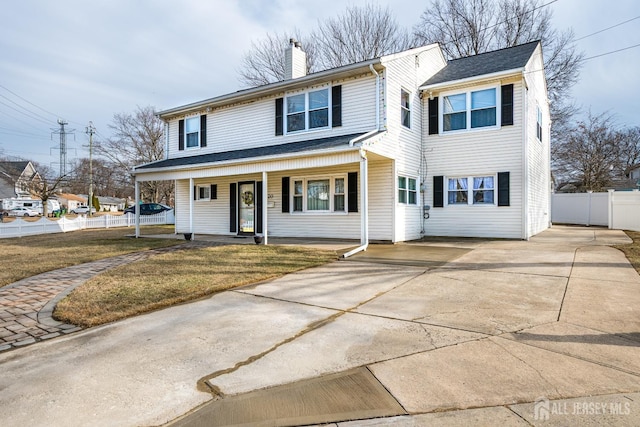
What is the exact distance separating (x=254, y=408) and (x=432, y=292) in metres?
3.57

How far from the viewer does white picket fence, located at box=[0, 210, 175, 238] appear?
52.2 feet

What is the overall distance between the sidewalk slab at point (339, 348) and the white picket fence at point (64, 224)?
18.0 metres

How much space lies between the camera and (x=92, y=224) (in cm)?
2066

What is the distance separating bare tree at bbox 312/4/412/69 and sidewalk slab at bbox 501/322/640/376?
952 inches

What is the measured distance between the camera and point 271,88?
12727 mm

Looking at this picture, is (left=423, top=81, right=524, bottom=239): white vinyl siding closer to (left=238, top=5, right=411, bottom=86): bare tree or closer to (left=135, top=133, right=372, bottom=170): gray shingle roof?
(left=135, top=133, right=372, bottom=170): gray shingle roof

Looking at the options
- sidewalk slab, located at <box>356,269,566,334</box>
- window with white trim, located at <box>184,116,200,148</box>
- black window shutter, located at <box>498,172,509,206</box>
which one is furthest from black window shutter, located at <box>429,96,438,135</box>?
window with white trim, located at <box>184,116,200,148</box>

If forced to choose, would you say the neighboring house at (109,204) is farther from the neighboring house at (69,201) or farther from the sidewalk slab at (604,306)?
the sidewalk slab at (604,306)

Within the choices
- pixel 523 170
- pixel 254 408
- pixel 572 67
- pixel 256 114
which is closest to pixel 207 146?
pixel 256 114

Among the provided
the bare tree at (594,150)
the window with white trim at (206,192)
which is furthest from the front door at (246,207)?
the bare tree at (594,150)

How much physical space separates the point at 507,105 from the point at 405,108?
329 cm

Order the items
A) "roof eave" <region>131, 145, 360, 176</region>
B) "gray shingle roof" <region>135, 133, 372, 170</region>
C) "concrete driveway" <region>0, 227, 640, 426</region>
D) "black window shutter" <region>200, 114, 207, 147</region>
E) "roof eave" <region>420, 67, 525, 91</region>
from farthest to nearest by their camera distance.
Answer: "black window shutter" <region>200, 114, 207, 147</region>, "roof eave" <region>420, 67, 525, 91</region>, "gray shingle roof" <region>135, 133, 372, 170</region>, "roof eave" <region>131, 145, 360, 176</region>, "concrete driveway" <region>0, 227, 640, 426</region>

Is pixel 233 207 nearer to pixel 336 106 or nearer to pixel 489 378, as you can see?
pixel 336 106

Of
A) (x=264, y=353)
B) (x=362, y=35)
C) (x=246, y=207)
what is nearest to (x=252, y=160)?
(x=246, y=207)
